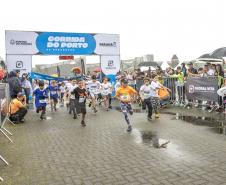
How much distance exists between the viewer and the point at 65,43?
21.4 m

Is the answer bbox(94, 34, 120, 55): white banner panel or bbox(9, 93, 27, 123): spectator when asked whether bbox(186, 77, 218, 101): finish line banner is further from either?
bbox(9, 93, 27, 123): spectator

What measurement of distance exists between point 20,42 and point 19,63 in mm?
1232

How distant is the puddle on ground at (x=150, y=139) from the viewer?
8.91 metres

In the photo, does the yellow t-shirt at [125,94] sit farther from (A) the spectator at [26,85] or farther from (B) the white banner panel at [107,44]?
(B) the white banner panel at [107,44]

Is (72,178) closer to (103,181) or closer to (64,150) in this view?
(103,181)

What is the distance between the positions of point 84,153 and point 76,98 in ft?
17.8

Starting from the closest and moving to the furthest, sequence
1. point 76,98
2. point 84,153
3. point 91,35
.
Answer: point 84,153, point 76,98, point 91,35

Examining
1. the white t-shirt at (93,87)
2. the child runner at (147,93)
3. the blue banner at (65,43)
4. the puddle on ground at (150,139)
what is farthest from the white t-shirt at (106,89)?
the puddle on ground at (150,139)

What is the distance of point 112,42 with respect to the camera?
2264cm

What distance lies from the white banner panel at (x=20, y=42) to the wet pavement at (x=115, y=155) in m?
8.86

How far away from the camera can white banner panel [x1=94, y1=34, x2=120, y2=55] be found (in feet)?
72.7

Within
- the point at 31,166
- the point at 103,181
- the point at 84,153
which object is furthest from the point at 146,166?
the point at 31,166

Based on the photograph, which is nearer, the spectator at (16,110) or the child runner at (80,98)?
the child runner at (80,98)

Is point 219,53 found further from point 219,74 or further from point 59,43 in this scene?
point 59,43
